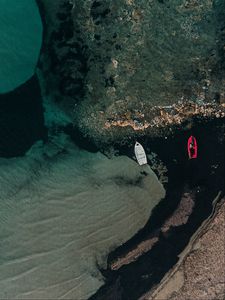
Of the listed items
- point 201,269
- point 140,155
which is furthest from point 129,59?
point 201,269

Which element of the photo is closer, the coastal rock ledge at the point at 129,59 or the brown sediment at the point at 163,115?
the coastal rock ledge at the point at 129,59

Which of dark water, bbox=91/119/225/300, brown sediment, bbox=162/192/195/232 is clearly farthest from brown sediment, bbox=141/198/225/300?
brown sediment, bbox=162/192/195/232

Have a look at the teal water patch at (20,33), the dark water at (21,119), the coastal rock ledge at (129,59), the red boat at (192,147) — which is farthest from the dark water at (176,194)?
the teal water patch at (20,33)

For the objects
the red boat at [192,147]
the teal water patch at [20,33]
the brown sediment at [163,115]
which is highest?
the teal water patch at [20,33]

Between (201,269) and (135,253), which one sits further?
(135,253)

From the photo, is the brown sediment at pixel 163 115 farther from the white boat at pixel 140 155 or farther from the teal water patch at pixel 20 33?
the teal water patch at pixel 20 33

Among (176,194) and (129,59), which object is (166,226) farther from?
(129,59)
